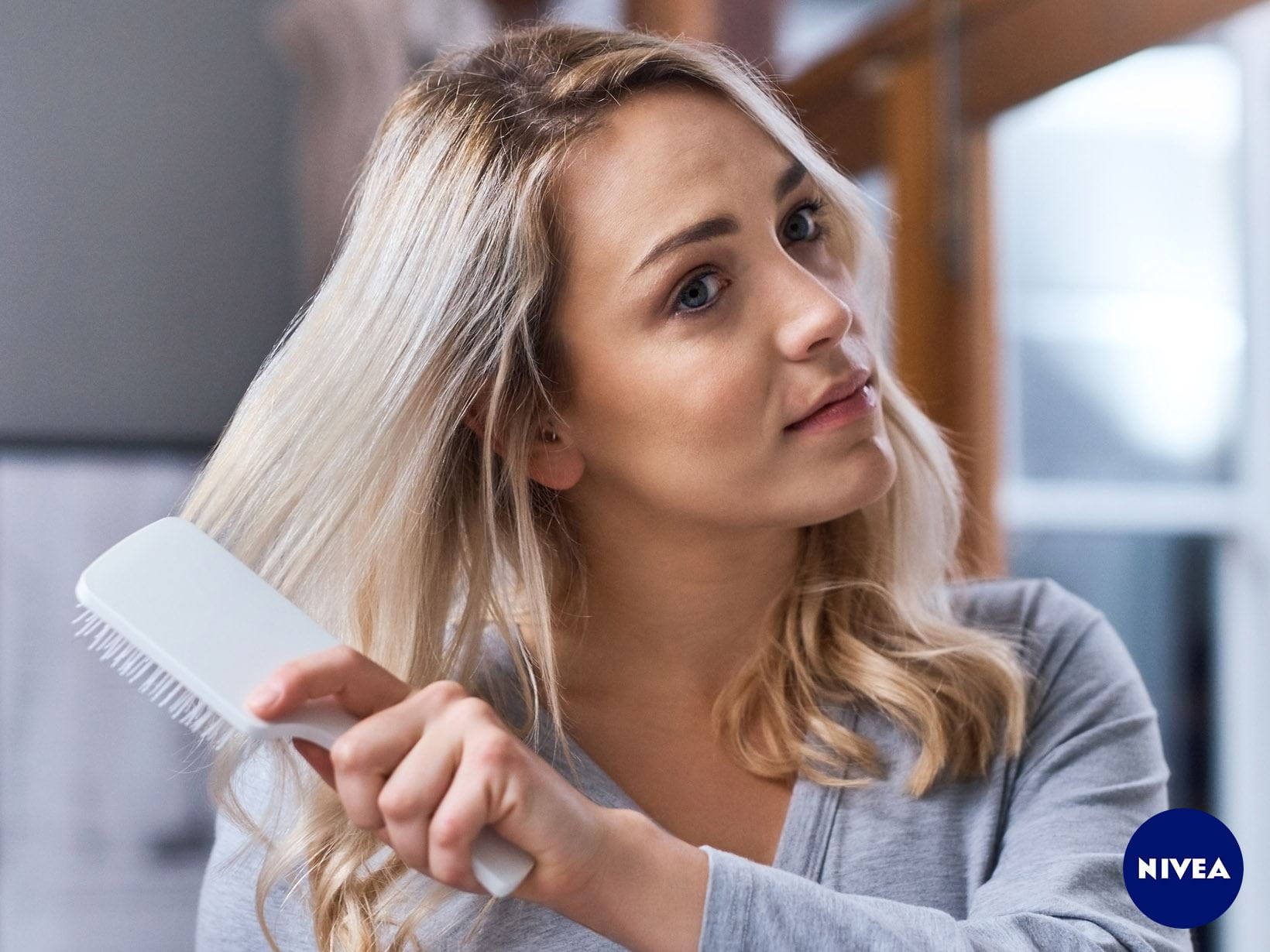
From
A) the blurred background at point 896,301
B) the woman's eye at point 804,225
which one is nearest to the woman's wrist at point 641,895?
the woman's eye at point 804,225

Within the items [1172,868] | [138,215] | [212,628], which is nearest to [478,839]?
[212,628]

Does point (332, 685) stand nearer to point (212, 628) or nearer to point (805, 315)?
point (212, 628)

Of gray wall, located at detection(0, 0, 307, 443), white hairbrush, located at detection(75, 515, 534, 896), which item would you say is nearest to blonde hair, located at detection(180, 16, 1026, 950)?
white hairbrush, located at detection(75, 515, 534, 896)

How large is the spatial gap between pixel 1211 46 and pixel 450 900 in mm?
877

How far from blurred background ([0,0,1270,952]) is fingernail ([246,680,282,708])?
0.71 metres

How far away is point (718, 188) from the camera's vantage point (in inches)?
26.0

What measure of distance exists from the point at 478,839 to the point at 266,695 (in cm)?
10

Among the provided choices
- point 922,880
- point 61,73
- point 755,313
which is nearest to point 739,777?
point 922,880

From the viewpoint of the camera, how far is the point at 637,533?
0.75m

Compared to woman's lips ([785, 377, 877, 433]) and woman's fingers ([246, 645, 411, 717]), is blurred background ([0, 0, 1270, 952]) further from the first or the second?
woman's fingers ([246, 645, 411, 717])

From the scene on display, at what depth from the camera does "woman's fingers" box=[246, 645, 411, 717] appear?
A: 1.59 ft

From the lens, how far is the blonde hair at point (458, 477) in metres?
0.67

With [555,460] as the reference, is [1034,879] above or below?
below

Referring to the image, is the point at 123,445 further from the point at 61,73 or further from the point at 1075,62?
the point at 1075,62
